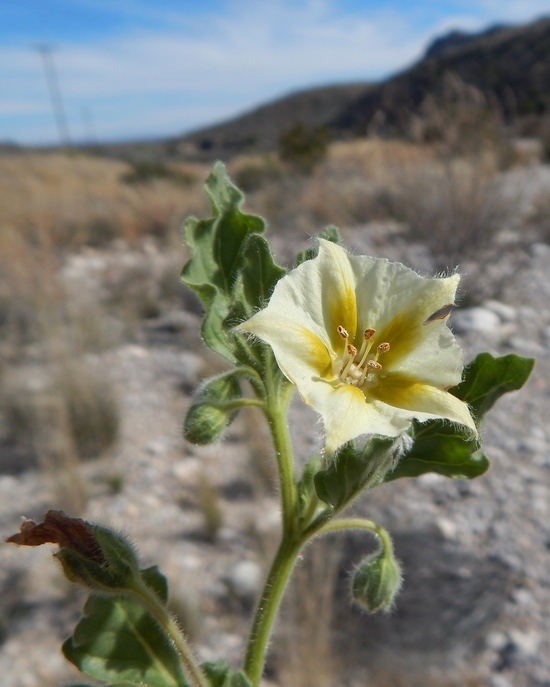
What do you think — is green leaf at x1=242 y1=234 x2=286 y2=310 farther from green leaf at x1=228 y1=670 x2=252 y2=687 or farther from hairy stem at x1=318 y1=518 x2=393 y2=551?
green leaf at x1=228 y1=670 x2=252 y2=687

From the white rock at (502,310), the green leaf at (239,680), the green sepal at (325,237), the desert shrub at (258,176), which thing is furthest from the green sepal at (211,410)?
the desert shrub at (258,176)

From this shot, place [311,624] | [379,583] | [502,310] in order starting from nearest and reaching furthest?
[379,583]
[311,624]
[502,310]

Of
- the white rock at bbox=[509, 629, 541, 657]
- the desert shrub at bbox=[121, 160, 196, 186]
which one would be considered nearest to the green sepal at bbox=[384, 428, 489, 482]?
the white rock at bbox=[509, 629, 541, 657]

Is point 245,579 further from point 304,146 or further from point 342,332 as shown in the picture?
point 304,146

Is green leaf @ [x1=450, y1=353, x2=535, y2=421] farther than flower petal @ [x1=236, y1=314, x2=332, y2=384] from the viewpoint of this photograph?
Yes

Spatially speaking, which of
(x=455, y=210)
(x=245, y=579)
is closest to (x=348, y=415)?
(x=245, y=579)

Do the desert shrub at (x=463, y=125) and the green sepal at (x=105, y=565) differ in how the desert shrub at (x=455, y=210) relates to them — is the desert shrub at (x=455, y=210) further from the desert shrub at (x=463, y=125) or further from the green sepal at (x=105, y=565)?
the green sepal at (x=105, y=565)

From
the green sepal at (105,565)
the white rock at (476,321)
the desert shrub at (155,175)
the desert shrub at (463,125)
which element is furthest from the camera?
the desert shrub at (155,175)
